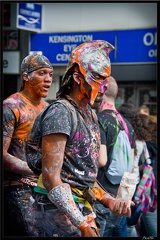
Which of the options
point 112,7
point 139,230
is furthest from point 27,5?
point 139,230

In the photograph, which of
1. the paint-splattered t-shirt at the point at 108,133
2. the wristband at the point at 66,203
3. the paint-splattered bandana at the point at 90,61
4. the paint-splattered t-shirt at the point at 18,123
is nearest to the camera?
the wristband at the point at 66,203

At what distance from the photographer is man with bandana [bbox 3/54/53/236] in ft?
16.4

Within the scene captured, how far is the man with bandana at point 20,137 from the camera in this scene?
5.00 meters

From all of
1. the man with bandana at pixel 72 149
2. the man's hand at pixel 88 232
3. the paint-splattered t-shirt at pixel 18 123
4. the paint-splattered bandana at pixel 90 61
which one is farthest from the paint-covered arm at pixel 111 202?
the paint-splattered t-shirt at pixel 18 123

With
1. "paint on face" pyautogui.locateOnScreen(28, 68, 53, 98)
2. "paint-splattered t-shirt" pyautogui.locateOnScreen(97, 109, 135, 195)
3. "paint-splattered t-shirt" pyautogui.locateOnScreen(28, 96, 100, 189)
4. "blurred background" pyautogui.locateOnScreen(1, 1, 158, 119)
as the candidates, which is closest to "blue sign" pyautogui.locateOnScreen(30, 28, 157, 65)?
"blurred background" pyautogui.locateOnScreen(1, 1, 158, 119)

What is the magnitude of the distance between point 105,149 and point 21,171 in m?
0.79

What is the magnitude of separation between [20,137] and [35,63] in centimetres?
56

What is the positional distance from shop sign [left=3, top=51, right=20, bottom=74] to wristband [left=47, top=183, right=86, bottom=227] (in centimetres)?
1358

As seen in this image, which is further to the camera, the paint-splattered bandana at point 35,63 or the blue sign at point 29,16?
the blue sign at point 29,16

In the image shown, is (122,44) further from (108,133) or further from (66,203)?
(66,203)

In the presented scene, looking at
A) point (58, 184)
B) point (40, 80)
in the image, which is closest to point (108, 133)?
point (40, 80)

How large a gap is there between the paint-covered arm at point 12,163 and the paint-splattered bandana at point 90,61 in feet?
4.55

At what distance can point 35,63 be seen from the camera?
502 centimetres

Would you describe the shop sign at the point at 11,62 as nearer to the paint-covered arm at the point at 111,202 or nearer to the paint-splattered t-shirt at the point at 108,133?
the paint-splattered t-shirt at the point at 108,133
